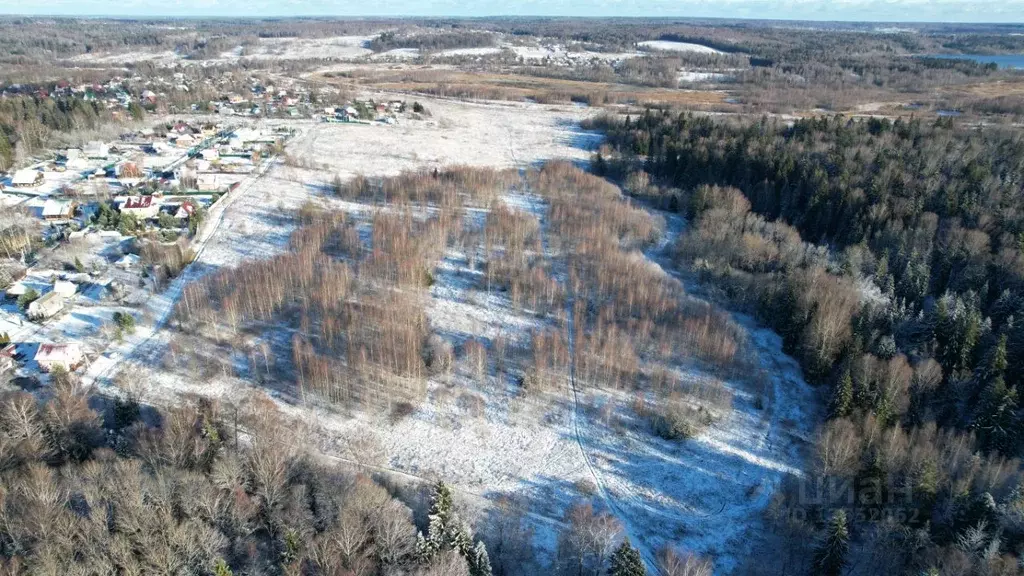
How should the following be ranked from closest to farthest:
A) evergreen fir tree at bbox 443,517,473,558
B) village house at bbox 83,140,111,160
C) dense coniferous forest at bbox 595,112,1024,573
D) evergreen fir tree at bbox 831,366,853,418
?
1. evergreen fir tree at bbox 443,517,473,558
2. dense coniferous forest at bbox 595,112,1024,573
3. evergreen fir tree at bbox 831,366,853,418
4. village house at bbox 83,140,111,160

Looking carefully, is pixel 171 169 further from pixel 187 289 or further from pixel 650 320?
pixel 650 320

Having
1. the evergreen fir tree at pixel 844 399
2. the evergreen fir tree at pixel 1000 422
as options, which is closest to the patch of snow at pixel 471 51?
the evergreen fir tree at pixel 844 399

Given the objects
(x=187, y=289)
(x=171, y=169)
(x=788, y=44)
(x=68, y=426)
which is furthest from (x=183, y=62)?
Result: (x=788, y=44)

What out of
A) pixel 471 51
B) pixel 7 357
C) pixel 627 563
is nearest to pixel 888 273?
pixel 627 563

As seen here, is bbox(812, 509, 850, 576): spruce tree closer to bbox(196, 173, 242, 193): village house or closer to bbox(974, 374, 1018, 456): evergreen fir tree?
bbox(974, 374, 1018, 456): evergreen fir tree

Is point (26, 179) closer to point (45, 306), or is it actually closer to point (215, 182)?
point (215, 182)

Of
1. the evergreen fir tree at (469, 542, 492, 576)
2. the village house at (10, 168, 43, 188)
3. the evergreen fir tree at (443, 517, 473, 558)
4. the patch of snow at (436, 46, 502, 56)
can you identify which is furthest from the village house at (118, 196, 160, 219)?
the patch of snow at (436, 46, 502, 56)

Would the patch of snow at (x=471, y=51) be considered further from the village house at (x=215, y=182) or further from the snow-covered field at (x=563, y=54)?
the village house at (x=215, y=182)

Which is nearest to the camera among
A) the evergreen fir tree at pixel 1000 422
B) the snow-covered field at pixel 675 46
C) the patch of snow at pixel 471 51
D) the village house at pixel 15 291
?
the evergreen fir tree at pixel 1000 422

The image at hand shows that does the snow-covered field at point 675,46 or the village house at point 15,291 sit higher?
the snow-covered field at point 675,46
